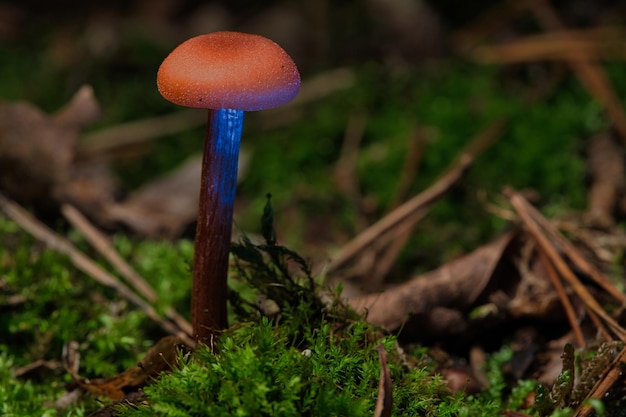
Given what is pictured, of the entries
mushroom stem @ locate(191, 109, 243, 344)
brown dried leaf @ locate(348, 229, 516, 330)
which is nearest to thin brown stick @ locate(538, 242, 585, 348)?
brown dried leaf @ locate(348, 229, 516, 330)

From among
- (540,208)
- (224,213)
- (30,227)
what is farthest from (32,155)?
(540,208)

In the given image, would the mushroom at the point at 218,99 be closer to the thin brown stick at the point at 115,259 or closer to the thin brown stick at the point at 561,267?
the thin brown stick at the point at 115,259

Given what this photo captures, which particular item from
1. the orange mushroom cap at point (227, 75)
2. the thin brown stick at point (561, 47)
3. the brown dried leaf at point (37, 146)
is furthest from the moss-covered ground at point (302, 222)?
the orange mushroom cap at point (227, 75)

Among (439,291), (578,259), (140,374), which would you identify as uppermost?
(578,259)

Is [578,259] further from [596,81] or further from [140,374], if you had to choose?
[596,81]

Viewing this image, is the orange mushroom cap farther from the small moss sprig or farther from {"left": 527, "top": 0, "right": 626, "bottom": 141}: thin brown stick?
{"left": 527, "top": 0, "right": 626, "bottom": 141}: thin brown stick

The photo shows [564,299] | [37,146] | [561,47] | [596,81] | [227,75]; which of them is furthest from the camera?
[561,47]

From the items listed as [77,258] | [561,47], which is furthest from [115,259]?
[561,47]
